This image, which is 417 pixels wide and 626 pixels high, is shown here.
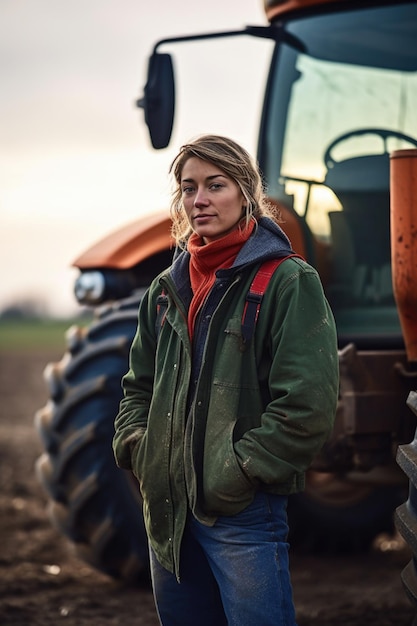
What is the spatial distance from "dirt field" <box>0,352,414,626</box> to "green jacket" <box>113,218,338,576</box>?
1.77 metres

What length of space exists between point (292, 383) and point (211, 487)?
0.94ft

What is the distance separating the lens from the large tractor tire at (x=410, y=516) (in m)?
2.91

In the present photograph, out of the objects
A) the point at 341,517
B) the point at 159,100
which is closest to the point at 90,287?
the point at 159,100

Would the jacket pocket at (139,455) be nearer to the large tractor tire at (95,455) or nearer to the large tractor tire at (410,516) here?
the large tractor tire at (410,516)

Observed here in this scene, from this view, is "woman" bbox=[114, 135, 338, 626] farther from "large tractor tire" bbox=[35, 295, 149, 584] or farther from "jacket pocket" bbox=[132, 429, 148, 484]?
"large tractor tire" bbox=[35, 295, 149, 584]

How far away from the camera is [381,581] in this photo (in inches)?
205

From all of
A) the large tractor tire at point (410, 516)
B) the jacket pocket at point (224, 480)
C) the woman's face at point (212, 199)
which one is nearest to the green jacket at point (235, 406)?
the jacket pocket at point (224, 480)

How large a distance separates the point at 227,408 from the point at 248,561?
1.10 ft

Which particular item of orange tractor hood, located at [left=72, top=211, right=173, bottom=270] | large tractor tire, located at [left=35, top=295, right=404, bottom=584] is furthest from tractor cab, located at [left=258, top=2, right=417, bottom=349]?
large tractor tire, located at [left=35, top=295, right=404, bottom=584]

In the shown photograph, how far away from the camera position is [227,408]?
101 inches

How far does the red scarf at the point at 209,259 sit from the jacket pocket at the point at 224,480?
0.28 meters

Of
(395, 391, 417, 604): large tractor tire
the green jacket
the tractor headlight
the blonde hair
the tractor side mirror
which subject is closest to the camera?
the green jacket

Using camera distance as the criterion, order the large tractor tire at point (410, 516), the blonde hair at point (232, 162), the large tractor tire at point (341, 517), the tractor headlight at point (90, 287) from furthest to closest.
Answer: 1. the large tractor tire at point (341, 517)
2. the tractor headlight at point (90, 287)
3. the large tractor tire at point (410, 516)
4. the blonde hair at point (232, 162)

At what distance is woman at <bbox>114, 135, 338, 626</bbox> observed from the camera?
252cm
